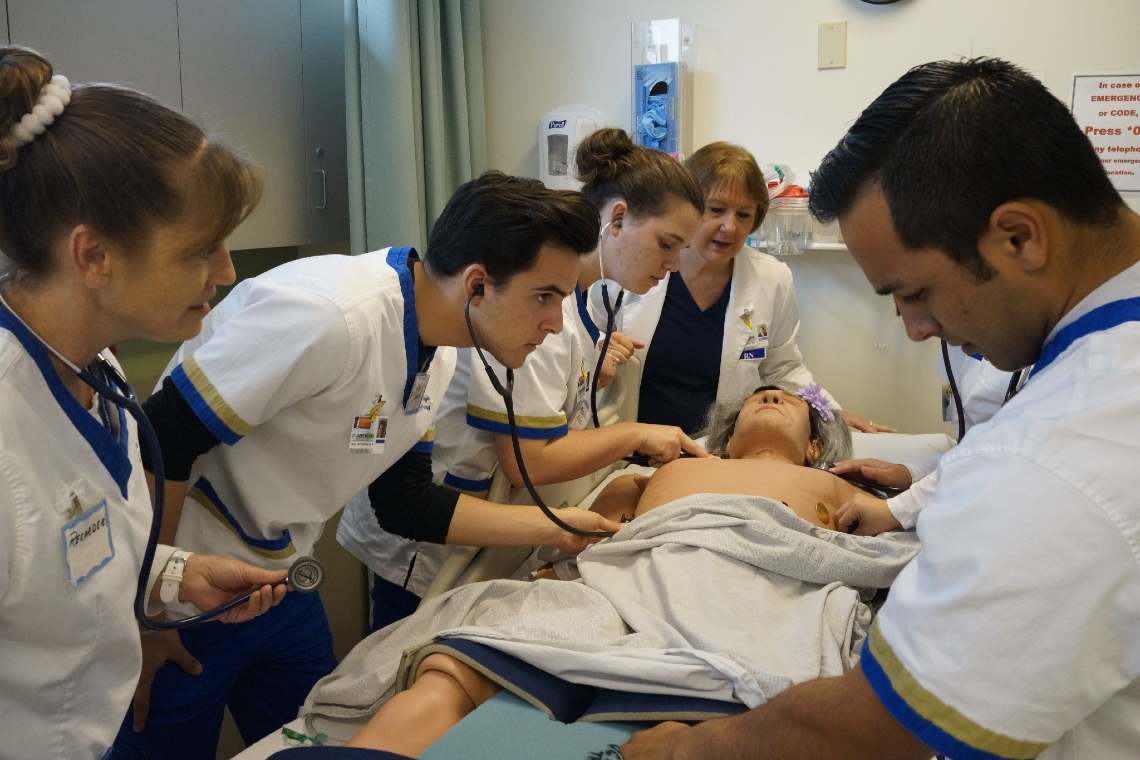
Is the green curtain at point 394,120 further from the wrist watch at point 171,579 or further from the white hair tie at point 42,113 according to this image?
the white hair tie at point 42,113

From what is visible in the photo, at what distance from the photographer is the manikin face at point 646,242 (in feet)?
6.54

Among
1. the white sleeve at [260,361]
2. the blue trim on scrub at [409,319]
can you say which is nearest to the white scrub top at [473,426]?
the blue trim on scrub at [409,319]

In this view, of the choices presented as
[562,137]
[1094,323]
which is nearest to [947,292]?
[1094,323]

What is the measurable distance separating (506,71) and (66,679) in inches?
110

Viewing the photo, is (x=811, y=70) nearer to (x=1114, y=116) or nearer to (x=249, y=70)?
(x=1114, y=116)

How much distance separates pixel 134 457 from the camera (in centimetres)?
117

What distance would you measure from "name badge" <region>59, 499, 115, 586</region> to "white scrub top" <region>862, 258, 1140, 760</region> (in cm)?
87

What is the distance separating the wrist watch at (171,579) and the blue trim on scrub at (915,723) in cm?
94

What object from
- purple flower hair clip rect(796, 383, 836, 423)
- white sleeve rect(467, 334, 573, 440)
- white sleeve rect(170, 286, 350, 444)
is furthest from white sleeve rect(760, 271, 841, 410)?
white sleeve rect(170, 286, 350, 444)

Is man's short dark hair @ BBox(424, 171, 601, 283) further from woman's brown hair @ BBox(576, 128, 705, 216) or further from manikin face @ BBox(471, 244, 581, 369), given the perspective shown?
woman's brown hair @ BBox(576, 128, 705, 216)

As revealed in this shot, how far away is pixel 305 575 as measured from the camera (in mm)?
1262

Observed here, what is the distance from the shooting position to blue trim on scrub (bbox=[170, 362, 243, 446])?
1346mm

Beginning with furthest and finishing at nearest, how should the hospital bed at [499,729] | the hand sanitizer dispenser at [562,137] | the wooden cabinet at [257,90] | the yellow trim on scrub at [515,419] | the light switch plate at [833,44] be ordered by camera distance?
1. the hand sanitizer dispenser at [562,137]
2. the light switch plate at [833,44]
3. the wooden cabinet at [257,90]
4. the yellow trim on scrub at [515,419]
5. the hospital bed at [499,729]

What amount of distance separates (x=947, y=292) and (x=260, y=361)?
0.97m
